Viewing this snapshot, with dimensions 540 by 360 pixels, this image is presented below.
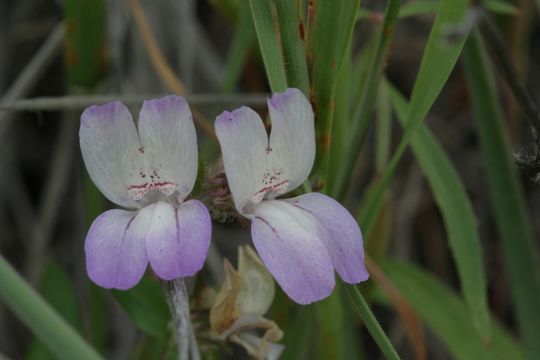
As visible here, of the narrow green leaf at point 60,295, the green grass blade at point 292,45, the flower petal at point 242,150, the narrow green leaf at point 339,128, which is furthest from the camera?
the narrow green leaf at point 60,295

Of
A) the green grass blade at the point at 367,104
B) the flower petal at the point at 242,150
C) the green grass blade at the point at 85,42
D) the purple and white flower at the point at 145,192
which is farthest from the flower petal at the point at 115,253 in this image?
the green grass blade at the point at 85,42

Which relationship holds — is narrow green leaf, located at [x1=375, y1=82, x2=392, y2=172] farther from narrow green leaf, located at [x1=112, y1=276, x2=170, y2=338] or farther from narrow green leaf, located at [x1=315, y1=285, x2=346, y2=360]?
narrow green leaf, located at [x1=112, y1=276, x2=170, y2=338]

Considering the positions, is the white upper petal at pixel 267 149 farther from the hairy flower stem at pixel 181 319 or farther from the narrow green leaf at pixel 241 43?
the narrow green leaf at pixel 241 43

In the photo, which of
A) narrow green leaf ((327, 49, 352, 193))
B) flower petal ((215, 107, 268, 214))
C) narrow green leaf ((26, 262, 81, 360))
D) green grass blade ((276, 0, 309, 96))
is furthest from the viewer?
narrow green leaf ((26, 262, 81, 360))

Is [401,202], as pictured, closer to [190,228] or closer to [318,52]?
[318,52]

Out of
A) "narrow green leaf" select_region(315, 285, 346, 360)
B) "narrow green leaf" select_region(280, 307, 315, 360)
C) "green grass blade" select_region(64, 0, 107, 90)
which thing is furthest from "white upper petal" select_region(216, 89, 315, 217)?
"green grass blade" select_region(64, 0, 107, 90)

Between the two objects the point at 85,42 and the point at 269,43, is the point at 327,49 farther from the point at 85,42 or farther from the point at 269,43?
the point at 85,42
